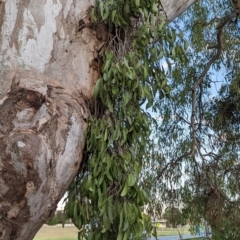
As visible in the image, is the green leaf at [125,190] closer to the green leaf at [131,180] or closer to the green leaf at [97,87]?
the green leaf at [131,180]

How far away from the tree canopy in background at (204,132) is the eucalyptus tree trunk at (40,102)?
2.20 m

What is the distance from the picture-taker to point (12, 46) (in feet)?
5.20

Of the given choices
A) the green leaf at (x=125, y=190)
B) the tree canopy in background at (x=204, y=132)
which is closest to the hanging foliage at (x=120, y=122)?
the green leaf at (x=125, y=190)

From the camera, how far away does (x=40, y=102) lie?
4.80 feet

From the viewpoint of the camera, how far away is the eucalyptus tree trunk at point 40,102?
1378mm

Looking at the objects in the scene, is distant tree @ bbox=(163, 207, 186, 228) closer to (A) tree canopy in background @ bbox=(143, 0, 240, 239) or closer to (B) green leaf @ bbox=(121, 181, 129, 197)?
(A) tree canopy in background @ bbox=(143, 0, 240, 239)

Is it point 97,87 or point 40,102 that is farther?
point 97,87

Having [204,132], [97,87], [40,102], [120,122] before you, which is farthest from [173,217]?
A: [40,102]

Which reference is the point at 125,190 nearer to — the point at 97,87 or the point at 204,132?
the point at 97,87

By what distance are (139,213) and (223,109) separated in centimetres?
332

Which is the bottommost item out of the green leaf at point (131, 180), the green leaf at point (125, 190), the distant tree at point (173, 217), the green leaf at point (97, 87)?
the green leaf at point (125, 190)

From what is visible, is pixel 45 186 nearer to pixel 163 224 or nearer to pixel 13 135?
pixel 13 135

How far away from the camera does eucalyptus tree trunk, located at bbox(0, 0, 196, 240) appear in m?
1.38

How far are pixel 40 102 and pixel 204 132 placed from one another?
3.31 meters
